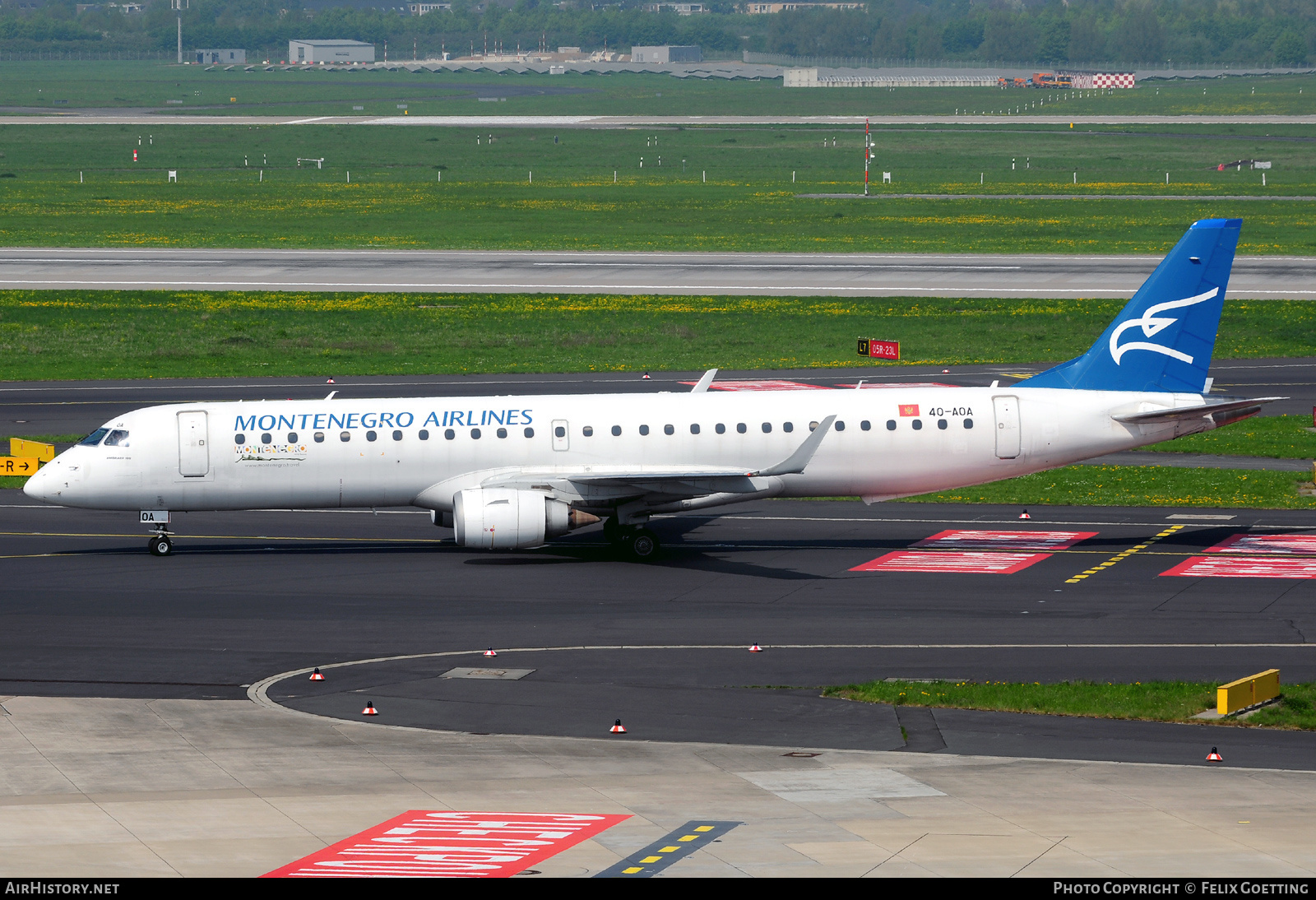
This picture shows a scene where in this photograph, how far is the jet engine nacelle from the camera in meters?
41.4

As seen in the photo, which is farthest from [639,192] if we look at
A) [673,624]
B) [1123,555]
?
[673,624]

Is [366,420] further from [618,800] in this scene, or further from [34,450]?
[618,800]

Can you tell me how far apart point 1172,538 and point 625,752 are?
2296 cm

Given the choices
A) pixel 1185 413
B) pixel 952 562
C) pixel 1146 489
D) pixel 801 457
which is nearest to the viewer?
pixel 801 457

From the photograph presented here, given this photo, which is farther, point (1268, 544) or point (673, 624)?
point (1268, 544)

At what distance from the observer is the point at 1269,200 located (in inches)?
5113

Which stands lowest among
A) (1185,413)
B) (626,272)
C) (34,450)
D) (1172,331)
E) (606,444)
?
(34,450)

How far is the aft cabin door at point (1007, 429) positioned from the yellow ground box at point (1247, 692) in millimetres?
14394

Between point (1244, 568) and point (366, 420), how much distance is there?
898 inches

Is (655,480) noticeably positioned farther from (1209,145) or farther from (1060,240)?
(1209,145)

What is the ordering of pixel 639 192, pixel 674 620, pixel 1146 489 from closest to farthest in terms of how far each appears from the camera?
pixel 674 620, pixel 1146 489, pixel 639 192

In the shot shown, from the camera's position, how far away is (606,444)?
143 feet

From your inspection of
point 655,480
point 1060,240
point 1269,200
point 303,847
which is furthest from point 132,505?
point 1269,200

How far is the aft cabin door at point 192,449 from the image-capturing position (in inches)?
1711
